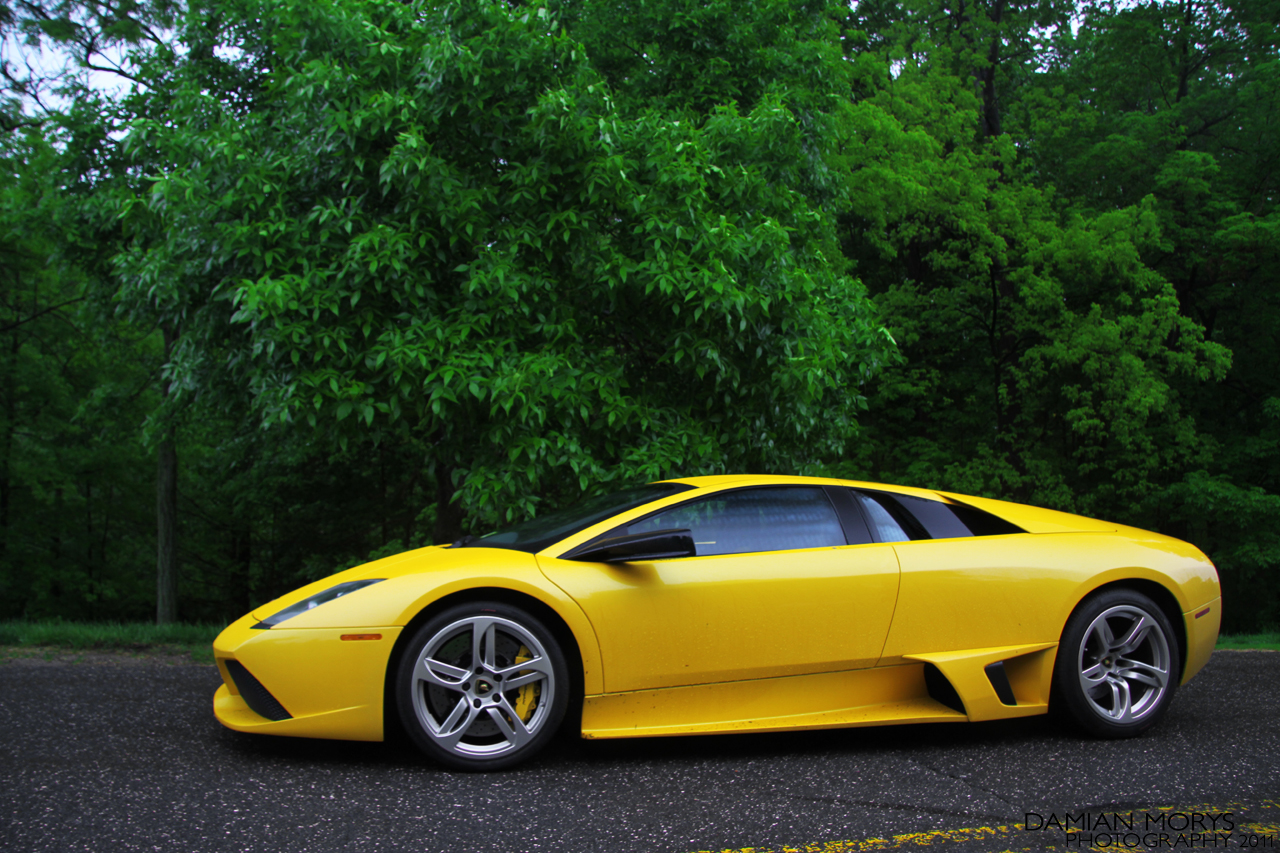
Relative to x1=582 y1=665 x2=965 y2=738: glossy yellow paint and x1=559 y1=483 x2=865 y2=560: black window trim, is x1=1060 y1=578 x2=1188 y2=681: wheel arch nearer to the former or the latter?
x1=582 y1=665 x2=965 y2=738: glossy yellow paint

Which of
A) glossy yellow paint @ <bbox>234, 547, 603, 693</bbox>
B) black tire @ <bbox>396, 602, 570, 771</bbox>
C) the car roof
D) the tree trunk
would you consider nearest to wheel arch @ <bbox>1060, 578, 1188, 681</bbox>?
the car roof

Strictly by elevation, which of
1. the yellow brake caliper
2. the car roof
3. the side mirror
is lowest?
the yellow brake caliper

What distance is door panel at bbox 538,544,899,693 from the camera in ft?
12.8

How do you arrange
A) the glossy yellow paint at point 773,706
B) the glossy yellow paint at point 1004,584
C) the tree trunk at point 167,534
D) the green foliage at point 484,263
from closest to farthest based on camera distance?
the glossy yellow paint at point 773,706, the glossy yellow paint at point 1004,584, the green foliage at point 484,263, the tree trunk at point 167,534

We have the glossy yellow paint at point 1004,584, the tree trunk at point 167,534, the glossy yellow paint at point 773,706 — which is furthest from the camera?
the tree trunk at point 167,534

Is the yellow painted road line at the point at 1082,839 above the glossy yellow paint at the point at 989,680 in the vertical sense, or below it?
below

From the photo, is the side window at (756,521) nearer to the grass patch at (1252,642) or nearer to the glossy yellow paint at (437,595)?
the glossy yellow paint at (437,595)

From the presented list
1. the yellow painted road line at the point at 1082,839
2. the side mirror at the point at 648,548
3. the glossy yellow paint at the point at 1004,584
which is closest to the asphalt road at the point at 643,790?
the yellow painted road line at the point at 1082,839

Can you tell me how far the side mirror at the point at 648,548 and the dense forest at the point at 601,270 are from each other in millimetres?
2018

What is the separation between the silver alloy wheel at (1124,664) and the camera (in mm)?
4309

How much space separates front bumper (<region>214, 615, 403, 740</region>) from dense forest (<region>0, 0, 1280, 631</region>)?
2.24 m

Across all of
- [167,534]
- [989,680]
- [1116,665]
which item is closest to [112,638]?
[989,680]

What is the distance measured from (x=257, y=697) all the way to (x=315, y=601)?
42 cm

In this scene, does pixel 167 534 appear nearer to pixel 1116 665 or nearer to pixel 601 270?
pixel 601 270
